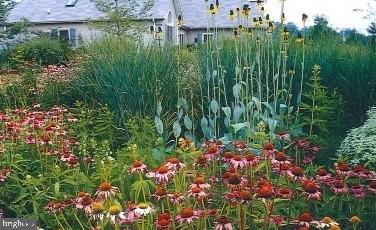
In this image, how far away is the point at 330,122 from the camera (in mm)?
4672

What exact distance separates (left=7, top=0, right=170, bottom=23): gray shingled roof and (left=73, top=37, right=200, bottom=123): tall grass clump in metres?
20.5

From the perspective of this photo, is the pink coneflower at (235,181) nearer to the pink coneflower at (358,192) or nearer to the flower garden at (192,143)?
the flower garden at (192,143)

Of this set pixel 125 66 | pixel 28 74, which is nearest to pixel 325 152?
pixel 125 66

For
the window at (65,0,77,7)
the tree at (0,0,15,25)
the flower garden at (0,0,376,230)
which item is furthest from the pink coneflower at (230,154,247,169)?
the window at (65,0,77,7)

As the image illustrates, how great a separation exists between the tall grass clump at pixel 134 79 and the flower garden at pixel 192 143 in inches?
0.5

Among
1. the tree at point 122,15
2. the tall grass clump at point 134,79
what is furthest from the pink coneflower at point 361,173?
the tree at point 122,15

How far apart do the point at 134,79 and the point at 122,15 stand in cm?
1610

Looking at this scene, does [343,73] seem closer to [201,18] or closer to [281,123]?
[281,123]

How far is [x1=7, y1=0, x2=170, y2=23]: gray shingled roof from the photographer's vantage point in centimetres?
2647

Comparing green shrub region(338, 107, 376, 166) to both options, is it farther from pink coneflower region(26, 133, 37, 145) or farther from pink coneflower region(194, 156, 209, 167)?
pink coneflower region(26, 133, 37, 145)

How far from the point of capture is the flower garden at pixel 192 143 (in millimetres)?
2213

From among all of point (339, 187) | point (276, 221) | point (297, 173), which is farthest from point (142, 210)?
point (339, 187)

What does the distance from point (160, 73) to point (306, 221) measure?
3.22 meters

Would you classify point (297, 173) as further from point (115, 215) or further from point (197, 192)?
point (115, 215)
